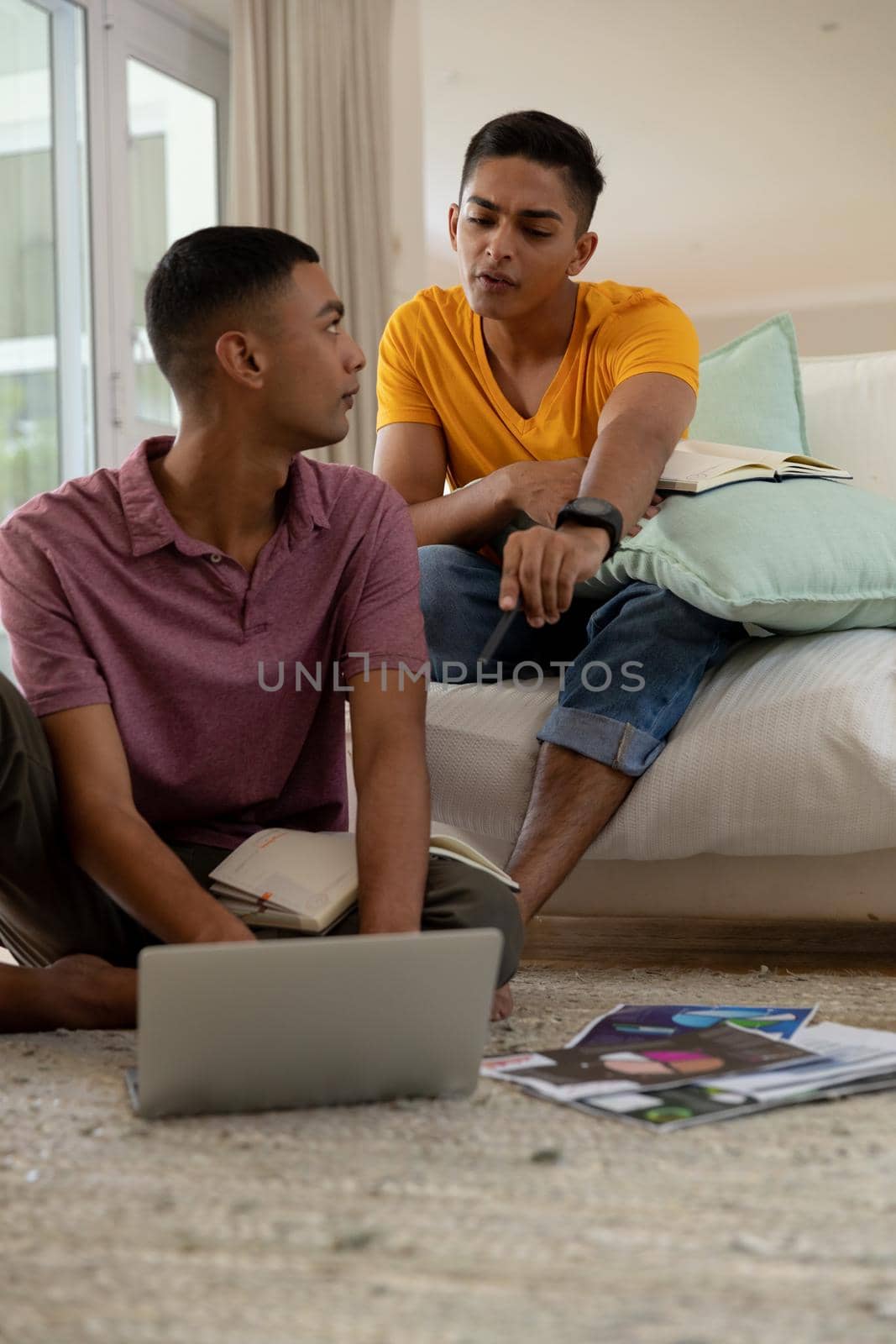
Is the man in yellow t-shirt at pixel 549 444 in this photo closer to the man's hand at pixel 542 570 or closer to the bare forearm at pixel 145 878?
the man's hand at pixel 542 570

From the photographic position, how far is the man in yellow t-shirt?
5.23 feet

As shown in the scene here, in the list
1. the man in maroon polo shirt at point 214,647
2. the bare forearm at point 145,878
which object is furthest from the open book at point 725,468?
the bare forearm at point 145,878

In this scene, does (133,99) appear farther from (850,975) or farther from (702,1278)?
(702,1278)

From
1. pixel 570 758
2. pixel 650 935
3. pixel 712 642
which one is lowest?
pixel 650 935

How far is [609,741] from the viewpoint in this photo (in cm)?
159

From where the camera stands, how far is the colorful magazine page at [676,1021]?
1129mm

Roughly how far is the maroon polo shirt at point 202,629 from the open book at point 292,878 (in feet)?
0.33

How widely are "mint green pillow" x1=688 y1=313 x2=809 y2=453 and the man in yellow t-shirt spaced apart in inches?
10.1

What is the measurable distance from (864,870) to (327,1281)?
→ 3.68 ft

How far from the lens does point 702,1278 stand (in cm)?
66

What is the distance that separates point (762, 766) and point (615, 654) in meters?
0.21

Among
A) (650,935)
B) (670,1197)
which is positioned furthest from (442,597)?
(670,1197)

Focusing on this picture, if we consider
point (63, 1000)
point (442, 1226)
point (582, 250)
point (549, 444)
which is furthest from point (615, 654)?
point (442, 1226)

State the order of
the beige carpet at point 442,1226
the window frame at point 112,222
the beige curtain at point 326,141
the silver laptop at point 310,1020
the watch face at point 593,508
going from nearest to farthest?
the beige carpet at point 442,1226, the silver laptop at point 310,1020, the watch face at point 593,508, the window frame at point 112,222, the beige curtain at point 326,141
